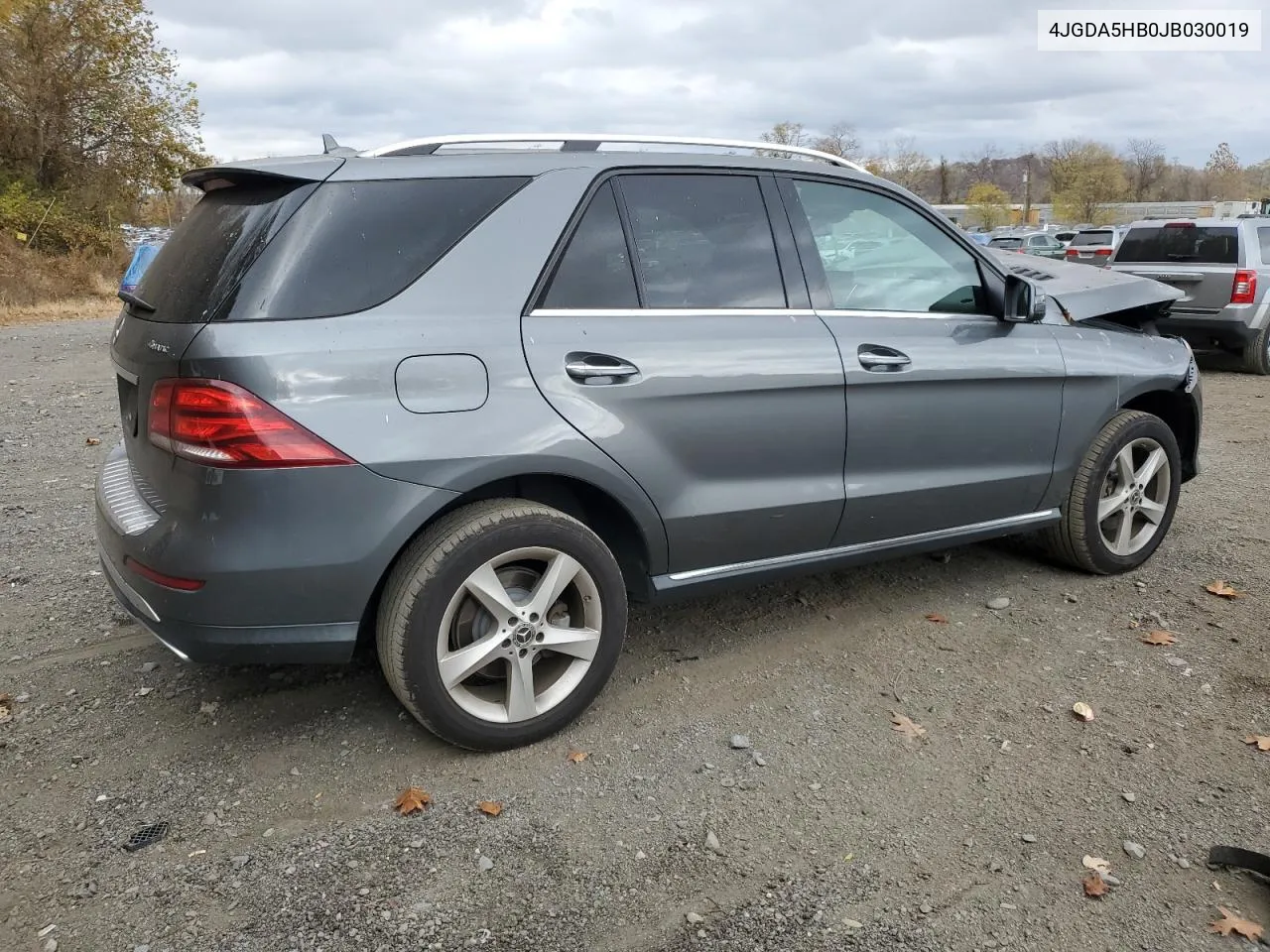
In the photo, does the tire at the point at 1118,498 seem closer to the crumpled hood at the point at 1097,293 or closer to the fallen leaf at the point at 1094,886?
the crumpled hood at the point at 1097,293

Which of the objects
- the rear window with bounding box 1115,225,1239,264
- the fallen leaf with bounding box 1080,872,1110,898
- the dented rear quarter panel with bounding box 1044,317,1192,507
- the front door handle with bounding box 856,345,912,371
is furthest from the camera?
the rear window with bounding box 1115,225,1239,264

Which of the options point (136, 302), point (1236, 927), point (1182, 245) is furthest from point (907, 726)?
point (1182, 245)

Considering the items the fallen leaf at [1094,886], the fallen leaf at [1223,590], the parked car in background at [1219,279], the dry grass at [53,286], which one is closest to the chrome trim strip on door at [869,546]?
the fallen leaf at [1223,590]

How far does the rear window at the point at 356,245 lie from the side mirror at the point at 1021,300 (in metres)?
A: 2.15

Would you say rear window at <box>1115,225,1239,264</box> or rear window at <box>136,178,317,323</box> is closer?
rear window at <box>136,178,317,323</box>

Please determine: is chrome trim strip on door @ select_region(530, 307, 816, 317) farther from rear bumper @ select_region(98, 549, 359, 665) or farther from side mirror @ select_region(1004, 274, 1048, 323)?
rear bumper @ select_region(98, 549, 359, 665)

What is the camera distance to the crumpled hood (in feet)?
14.6

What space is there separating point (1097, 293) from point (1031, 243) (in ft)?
97.6

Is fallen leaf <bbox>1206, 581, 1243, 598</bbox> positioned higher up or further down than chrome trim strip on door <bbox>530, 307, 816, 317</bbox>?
further down

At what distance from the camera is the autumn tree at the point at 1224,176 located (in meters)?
87.6

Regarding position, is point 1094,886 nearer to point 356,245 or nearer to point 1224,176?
point 356,245

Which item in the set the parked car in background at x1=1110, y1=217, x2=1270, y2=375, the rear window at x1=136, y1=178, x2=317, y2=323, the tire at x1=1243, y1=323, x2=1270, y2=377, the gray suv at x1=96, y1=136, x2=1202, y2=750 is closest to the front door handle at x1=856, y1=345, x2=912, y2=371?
the gray suv at x1=96, y1=136, x2=1202, y2=750

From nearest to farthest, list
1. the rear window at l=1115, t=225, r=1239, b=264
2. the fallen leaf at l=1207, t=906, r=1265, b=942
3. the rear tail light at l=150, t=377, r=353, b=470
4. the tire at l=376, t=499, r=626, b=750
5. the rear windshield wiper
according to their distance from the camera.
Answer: the fallen leaf at l=1207, t=906, r=1265, b=942, the rear tail light at l=150, t=377, r=353, b=470, the tire at l=376, t=499, r=626, b=750, the rear windshield wiper, the rear window at l=1115, t=225, r=1239, b=264

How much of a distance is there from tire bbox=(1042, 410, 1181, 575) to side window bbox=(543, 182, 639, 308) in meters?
2.39
